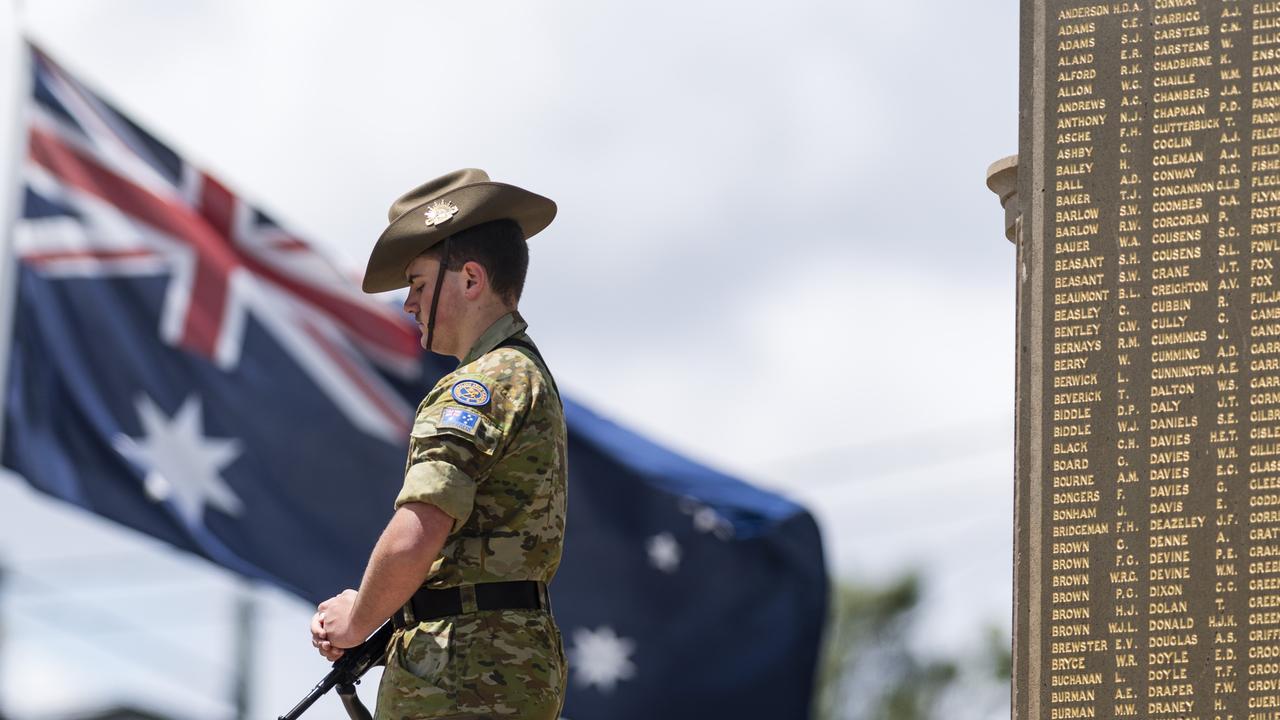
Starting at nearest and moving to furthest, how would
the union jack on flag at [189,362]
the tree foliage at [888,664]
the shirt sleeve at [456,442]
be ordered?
the shirt sleeve at [456,442], the union jack on flag at [189,362], the tree foliage at [888,664]

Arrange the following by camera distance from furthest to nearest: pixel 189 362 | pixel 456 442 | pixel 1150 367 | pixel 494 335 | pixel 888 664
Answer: pixel 888 664, pixel 189 362, pixel 1150 367, pixel 494 335, pixel 456 442

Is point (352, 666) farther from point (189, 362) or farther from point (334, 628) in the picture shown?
point (189, 362)

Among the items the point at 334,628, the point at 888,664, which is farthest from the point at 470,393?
the point at 888,664

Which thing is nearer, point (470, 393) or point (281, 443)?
point (470, 393)

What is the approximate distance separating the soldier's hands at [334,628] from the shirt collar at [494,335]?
534 mm

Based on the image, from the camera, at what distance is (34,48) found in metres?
10.4

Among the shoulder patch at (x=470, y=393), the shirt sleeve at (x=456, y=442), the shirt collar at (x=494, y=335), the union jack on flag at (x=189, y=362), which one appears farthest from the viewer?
the union jack on flag at (x=189, y=362)

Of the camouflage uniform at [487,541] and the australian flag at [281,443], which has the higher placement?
the australian flag at [281,443]

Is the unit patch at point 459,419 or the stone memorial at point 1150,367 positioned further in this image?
the stone memorial at point 1150,367

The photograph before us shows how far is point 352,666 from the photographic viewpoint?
416 cm

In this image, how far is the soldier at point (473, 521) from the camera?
3.99 metres

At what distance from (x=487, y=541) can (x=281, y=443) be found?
641cm

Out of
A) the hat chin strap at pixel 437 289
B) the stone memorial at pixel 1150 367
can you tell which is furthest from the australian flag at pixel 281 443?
the hat chin strap at pixel 437 289

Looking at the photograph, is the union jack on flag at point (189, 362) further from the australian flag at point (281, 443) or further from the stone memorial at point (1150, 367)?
the stone memorial at point (1150, 367)
